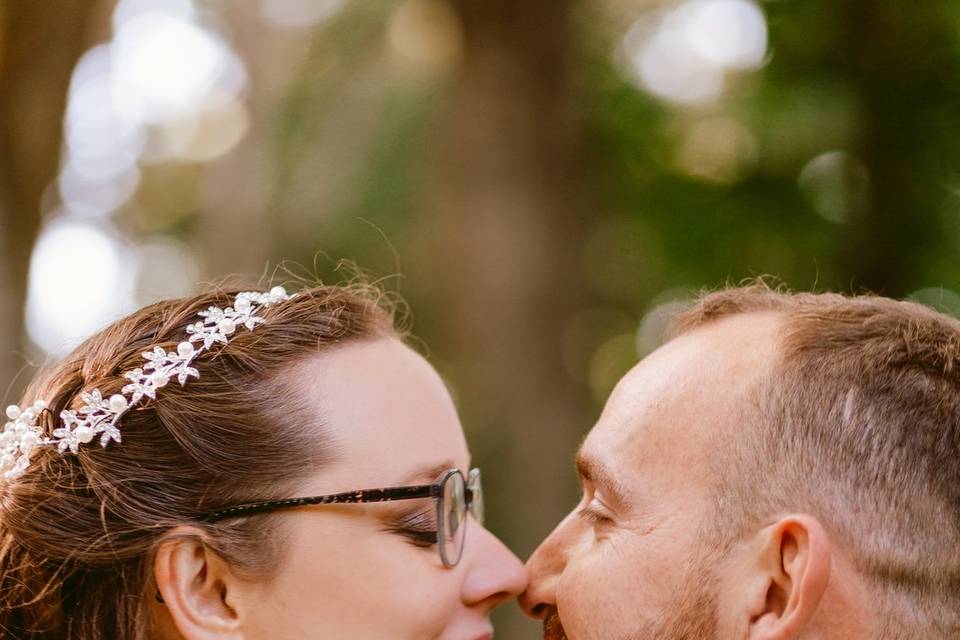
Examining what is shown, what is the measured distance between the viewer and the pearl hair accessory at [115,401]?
2998mm

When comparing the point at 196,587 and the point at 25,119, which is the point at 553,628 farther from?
the point at 25,119

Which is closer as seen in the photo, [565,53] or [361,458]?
[361,458]

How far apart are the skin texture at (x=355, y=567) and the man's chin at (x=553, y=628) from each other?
128 mm

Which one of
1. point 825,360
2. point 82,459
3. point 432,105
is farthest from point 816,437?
point 432,105

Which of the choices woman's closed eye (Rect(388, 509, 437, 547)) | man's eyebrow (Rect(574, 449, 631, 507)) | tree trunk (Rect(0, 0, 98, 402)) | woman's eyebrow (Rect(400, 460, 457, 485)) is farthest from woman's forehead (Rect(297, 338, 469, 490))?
tree trunk (Rect(0, 0, 98, 402))

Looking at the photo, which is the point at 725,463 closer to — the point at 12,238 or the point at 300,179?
the point at 12,238

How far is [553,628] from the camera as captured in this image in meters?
3.16

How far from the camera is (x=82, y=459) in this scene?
299 centimetres

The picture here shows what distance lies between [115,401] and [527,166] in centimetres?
556

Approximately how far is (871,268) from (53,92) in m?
8.17

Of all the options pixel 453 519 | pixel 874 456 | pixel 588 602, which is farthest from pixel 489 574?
pixel 874 456

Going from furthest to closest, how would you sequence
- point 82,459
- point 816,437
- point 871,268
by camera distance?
1. point 871,268
2. point 82,459
3. point 816,437

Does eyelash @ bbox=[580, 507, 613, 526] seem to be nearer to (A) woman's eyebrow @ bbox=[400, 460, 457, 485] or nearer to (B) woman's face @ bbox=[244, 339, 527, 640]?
(B) woman's face @ bbox=[244, 339, 527, 640]

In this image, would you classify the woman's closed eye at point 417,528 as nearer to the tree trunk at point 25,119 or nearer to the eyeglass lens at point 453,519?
the eyeglass lens at point 453,519
